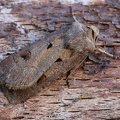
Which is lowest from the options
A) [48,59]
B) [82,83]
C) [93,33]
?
[82,83]

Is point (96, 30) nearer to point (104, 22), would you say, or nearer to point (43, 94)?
point (104, 22)

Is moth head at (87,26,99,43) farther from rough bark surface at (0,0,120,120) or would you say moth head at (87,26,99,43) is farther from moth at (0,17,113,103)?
rough bark surface at (0,0,120,120)

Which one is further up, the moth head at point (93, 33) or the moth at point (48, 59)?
the moth head at point (93, 33)

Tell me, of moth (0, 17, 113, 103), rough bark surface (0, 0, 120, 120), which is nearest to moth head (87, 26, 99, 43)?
moth (0, 17, 113, 103)

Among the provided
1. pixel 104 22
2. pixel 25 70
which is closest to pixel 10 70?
pixel 25 70

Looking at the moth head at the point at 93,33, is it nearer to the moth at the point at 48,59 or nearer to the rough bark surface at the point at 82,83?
the moth at the point at 48,59

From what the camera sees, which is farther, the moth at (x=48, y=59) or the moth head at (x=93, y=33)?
the moth head at (x=93, y=33)

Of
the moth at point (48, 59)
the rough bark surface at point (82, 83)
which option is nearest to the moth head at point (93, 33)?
the moth at point (48, 59)
